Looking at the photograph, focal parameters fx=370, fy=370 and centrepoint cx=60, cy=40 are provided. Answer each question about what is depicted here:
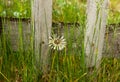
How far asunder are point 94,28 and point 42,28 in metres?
0.38

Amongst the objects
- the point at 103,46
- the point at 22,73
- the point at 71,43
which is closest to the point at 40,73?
the point at 22,73

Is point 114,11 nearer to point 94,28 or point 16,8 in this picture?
point 16,8

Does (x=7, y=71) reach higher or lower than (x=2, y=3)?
lower

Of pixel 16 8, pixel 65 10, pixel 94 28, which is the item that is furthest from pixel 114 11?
pixel 94 28

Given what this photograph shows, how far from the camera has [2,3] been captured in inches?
124

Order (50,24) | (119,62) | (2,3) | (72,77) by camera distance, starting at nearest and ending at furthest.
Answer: (72,77)
(50,24)
(119,62)
(2,3)

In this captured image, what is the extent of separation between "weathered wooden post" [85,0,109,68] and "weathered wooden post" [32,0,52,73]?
276 millimetres

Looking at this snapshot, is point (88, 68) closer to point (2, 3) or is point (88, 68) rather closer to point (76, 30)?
point (76, 30)

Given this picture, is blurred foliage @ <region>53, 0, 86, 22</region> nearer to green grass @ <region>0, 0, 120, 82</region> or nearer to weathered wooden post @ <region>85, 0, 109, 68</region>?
green grass @ <region>0, 0, 120, 82</region>

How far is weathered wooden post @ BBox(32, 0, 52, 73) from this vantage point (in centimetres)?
254

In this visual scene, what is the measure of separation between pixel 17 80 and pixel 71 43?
0.44 metres

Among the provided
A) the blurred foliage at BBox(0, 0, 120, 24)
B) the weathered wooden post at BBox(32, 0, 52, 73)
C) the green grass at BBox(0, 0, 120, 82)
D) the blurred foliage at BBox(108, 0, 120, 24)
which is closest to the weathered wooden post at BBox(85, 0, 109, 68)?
the green grass at BBox(0, 0, 120, 82)

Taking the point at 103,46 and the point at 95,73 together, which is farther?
the point at 103,46

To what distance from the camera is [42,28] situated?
103 inches
